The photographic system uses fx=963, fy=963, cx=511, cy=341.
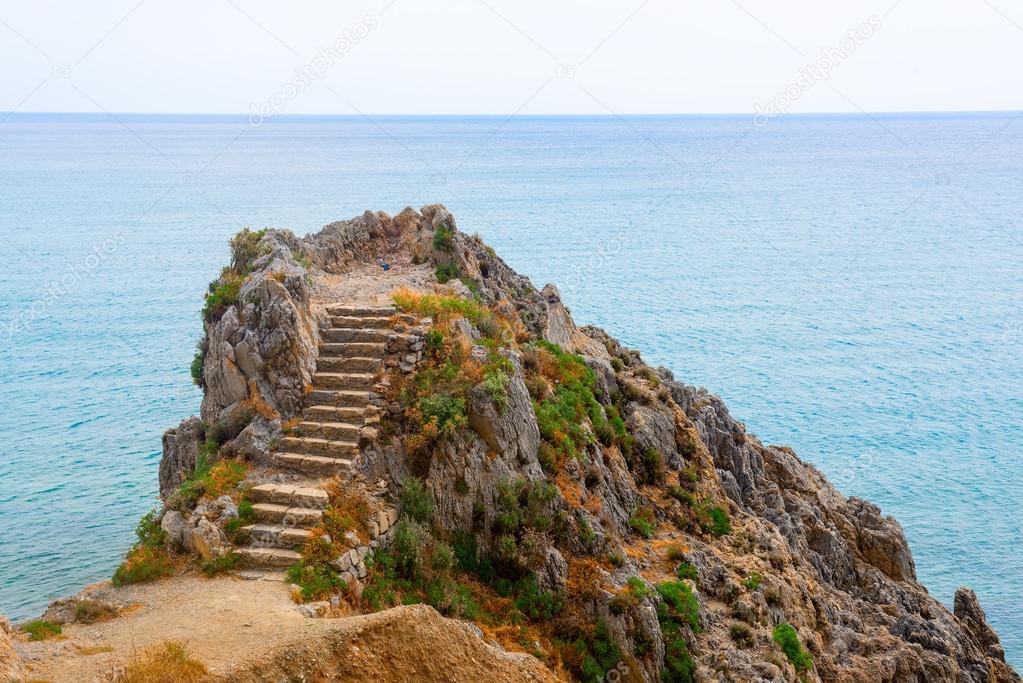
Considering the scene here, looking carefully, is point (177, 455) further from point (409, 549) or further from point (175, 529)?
point (409, 549)

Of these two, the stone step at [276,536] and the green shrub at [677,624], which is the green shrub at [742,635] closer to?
the green shrub at [677,624]

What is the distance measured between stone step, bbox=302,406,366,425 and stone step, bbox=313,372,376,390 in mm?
791

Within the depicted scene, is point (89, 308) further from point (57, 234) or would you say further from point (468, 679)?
point (468, 679)

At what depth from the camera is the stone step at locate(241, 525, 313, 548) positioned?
866 inches

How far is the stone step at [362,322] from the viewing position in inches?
1126

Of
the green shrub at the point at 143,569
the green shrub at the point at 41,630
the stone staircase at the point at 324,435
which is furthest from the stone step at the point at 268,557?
the green shrub at the point at 41,630

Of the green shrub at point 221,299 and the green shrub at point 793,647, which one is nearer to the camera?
the green shrub at point 793,647

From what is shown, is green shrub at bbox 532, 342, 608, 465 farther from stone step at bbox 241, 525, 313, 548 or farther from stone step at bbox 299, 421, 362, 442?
stone step at bbox 241, 525, 313, 548

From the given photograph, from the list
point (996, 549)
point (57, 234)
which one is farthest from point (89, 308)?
point (996, 549)

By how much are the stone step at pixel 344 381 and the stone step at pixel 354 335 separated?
58.6 inches

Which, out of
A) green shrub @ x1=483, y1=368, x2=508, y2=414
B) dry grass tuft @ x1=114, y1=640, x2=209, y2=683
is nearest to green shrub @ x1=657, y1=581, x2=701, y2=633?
green shrub @ x1=483, y1=368, x2=508, y2=414

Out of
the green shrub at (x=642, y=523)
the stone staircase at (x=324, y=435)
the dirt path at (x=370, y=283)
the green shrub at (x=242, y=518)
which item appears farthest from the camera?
the dirt path at (x=370, y=283)

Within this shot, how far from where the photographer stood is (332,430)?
25.2 metres

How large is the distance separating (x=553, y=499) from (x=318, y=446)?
6.26 metres
